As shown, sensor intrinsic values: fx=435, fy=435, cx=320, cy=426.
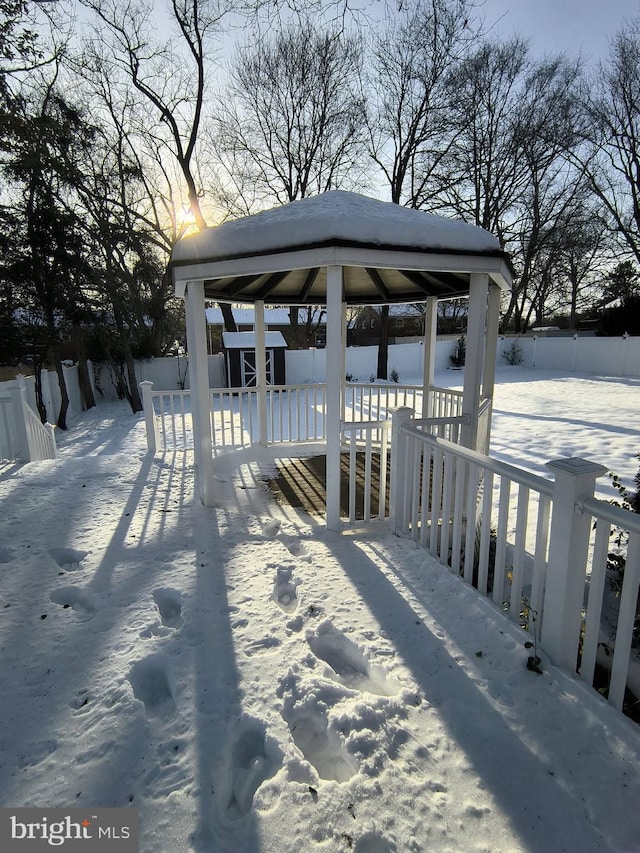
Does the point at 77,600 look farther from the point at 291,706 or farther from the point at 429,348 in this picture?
the point at 429,348

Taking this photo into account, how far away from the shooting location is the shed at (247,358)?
1450cm

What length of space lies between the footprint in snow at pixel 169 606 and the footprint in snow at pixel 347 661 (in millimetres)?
792

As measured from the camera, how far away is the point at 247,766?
1632mm

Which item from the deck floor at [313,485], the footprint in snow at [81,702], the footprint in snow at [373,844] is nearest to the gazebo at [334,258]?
the deck floor at [313,485]

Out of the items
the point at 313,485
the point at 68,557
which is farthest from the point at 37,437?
the point at 313,485

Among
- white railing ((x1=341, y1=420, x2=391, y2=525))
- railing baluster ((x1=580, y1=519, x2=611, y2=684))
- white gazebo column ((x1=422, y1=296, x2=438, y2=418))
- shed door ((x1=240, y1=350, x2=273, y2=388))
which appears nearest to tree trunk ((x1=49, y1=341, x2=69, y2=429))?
shed door ((x1=240, y1=350, x2=273, y2=388))

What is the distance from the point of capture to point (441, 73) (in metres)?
13.9

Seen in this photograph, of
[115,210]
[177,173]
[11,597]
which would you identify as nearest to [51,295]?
[115,210]

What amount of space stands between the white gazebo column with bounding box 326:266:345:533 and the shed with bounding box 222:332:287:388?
10.8 m

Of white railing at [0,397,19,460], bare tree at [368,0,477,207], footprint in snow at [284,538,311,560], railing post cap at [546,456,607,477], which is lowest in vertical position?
footprint in snow at [284,538,311,560]

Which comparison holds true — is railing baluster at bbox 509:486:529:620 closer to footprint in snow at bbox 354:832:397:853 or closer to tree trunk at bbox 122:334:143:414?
footprint in snow at bbox 354:832:397:853

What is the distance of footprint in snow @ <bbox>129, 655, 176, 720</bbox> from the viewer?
1.86 m

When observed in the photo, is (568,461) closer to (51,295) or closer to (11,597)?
(11,597)

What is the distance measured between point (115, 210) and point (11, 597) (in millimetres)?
13588
